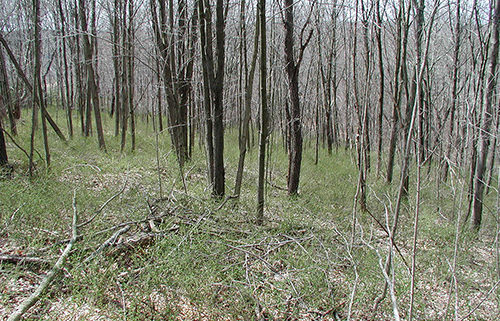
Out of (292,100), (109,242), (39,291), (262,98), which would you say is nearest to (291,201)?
(292,100)

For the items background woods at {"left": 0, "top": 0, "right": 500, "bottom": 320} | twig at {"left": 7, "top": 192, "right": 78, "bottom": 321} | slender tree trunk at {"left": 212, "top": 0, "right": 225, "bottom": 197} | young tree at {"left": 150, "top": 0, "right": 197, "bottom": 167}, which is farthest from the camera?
young tree at {"left": 150, "top": 0, "right": 197, "bottom": 167}

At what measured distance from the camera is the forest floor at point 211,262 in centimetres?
209

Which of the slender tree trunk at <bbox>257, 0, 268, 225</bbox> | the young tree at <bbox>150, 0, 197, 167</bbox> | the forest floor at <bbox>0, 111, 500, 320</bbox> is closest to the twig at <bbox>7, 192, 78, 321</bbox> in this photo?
the forest floor at <bbox>0, 111, 500, 320</bbox>

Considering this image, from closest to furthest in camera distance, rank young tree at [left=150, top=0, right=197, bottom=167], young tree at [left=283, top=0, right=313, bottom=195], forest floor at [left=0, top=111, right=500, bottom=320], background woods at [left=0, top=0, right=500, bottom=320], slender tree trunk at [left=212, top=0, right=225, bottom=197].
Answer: forest floor at [left=0, top=111, right=500, bottom=320] → background woods at [left=0, top=0, right=500, bottom=320] → slender tree trunk at [left=212, top=0, right=225, bottom=197] → young tree at [left=283, top=0, right=313, bottom=195] → young tree at [left=150, top=0, right=197, bottom=167]

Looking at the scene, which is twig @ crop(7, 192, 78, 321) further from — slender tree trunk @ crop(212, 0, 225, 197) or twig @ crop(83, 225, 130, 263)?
slender tree trunk @ crop(212, 0, 225, 197)

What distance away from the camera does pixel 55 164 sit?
16.1ft

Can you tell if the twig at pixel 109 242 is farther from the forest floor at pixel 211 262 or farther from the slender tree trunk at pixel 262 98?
the slender tree trunk at pixel 262 98

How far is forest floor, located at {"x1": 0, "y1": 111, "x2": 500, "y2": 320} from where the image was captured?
2094 mm

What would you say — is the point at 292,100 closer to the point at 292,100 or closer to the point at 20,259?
the point at 292,100

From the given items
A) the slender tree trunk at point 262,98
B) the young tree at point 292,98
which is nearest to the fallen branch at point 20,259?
the slender tree trunk at point 262,98

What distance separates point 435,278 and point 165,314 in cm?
264

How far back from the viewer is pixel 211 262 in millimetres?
2371

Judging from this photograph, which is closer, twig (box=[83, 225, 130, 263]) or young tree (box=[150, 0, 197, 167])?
twig (box=[83, 225, 130, 263])

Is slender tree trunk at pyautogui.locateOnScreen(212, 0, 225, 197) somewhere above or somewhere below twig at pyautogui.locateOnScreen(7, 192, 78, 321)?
above
